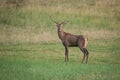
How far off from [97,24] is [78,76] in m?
16.8

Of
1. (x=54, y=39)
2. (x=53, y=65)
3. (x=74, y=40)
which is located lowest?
(x=54, y=39)

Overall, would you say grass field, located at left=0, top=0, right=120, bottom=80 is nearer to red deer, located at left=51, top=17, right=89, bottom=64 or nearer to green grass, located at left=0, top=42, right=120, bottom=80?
green grass, located at left=0, top=42, right=120, bottom=80

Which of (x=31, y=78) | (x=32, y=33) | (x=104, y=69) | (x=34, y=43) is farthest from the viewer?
(x=32, y=33)

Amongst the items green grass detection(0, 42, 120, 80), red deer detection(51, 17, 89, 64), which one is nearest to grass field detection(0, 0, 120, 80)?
green grass detection(0, 42, 120, 80)

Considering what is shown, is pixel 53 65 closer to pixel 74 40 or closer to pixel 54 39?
pixel 74 40

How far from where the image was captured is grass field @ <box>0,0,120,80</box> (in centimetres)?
1848

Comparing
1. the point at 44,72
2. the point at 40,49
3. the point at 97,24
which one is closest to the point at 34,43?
the point at 40,49

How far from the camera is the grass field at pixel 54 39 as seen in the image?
18484mm

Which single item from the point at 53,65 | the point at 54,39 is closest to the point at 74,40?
the point at 53,65

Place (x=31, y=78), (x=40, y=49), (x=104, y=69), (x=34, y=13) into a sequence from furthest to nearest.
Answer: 1. (x=34, y=13)
2. (x=40, y=49)
3. (x=104, y=69)
4. (x=31, y=78)

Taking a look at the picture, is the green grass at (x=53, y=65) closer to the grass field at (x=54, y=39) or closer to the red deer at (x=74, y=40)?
the grass field at (x=54, y=39)

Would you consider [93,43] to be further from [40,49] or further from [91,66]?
[91,66]

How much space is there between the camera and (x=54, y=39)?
29.5m

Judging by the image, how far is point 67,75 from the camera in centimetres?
1795
